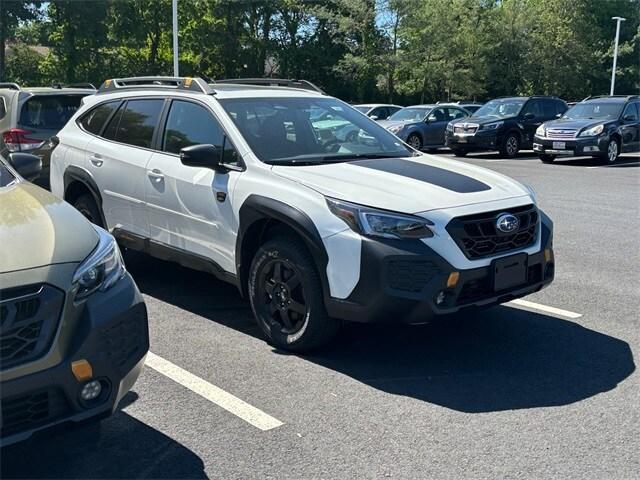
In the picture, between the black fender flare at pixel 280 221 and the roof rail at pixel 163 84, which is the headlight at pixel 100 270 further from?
the roof rail at pixel 163 84

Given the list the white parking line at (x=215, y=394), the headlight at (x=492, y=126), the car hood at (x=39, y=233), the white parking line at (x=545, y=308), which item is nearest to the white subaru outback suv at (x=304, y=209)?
the white parking line at (x=215, y=394)

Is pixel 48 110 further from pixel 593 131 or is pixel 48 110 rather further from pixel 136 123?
pixel 593 131

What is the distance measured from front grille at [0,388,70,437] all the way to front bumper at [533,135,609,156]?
16424 millimetres

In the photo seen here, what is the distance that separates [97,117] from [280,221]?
2852mm

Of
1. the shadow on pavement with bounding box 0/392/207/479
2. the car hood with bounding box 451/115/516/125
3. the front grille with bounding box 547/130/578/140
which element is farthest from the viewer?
the car hood with bounding box 451/115/516/125

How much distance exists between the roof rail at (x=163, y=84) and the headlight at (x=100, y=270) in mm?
2449

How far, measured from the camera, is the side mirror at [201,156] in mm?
4848

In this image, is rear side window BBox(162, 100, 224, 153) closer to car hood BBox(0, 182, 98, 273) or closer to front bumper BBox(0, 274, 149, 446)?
car hood BBox(0, 182, 98, 273)

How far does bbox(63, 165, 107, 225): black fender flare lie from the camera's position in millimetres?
6285

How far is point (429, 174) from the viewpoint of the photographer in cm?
484

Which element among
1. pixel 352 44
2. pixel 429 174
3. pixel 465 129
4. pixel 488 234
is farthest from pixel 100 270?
pixel 352 44

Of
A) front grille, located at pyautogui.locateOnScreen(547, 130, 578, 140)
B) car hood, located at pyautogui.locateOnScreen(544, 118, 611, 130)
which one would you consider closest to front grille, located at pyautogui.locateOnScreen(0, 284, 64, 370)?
front grille, located at pyautogui.locateOnScreen(547, 130, 578, 140)

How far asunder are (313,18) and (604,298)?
141 feet

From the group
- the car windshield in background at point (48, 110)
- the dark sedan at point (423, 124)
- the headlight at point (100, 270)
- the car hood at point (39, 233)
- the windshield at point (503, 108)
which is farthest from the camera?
the dark sedan at point (423, 124)
